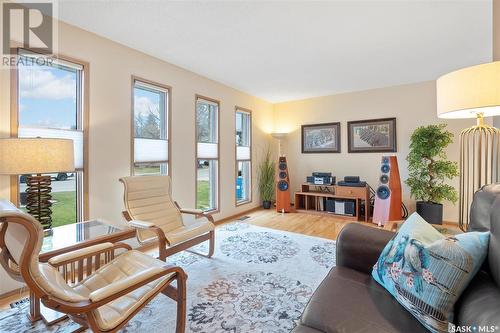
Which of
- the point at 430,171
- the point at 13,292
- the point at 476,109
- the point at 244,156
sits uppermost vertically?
the point at 476,109

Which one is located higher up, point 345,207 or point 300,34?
point 300,34

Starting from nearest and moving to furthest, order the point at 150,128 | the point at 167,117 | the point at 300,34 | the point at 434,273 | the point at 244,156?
the point at 434,273 → the point at 300,34 → the point at 150,128 → the point at 167,117 → the point at 244,156

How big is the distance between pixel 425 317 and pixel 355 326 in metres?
0.27

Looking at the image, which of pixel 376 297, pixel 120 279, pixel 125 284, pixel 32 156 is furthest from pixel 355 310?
pixel 32 156

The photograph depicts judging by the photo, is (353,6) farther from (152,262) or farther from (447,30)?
(152,262)

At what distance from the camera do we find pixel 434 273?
0.94m

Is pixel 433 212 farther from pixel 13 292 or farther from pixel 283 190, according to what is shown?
pixel 13 292

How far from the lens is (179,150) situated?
3475mm

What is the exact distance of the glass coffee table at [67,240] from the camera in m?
1.56

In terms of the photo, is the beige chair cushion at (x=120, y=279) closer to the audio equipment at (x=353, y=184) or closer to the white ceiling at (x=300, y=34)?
the white ceiling at (x=300, y=34)

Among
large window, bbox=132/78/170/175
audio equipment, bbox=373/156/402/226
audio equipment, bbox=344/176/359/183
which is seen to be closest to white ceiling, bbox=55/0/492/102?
large window, bbox=132/78/170/175

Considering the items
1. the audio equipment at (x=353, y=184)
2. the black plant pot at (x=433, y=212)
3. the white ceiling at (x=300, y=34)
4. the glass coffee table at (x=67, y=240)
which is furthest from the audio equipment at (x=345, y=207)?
the glass coffee table at (x=67, y=240)

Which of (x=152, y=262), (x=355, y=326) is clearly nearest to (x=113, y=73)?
(x=152, y=262)

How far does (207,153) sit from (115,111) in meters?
1.57
